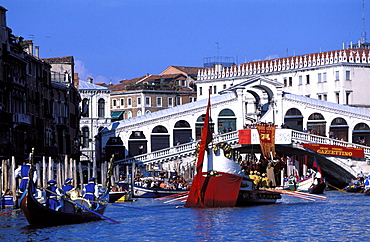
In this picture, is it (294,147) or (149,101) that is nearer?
(294,147)

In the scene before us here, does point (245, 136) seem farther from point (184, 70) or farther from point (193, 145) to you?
point (184, 70)

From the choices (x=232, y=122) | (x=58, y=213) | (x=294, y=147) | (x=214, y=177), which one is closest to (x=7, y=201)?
(x=214, y=177)

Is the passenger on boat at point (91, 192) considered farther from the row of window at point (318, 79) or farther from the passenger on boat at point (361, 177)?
the row of window at point (318, 79)

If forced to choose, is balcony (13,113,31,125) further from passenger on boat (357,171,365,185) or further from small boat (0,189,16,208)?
passenger on boat (357,171,365,185)

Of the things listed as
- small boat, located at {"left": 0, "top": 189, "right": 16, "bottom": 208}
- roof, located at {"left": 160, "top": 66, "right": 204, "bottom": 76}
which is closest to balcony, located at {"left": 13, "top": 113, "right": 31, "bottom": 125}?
small boat, located at {"left": 0, "top": 189, "right": 16, "bottom": 208}

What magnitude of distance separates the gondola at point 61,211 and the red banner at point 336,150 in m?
29.5

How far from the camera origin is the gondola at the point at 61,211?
28.0 meters

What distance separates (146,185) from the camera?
5178cm

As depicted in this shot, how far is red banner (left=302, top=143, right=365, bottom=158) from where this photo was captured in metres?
59.6

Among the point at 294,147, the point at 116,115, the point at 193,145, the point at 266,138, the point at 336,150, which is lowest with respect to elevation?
the point at 336,150

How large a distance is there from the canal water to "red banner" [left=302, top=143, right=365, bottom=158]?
67.8 feet

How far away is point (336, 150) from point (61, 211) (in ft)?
109

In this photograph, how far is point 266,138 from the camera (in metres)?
59.1

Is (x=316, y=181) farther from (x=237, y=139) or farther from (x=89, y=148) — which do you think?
(x=89, y=148)
